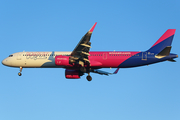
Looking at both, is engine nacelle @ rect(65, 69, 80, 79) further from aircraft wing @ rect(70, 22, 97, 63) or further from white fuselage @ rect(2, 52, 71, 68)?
aircraft wing @ rect(70, 22, 97, 63)

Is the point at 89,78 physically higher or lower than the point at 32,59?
lower

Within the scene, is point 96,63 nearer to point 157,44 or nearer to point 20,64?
point 157,44

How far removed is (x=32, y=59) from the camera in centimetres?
4112

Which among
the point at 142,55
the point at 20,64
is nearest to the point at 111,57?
the point at 142,55

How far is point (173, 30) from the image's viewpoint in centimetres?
3922

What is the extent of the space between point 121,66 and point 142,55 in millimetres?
3175

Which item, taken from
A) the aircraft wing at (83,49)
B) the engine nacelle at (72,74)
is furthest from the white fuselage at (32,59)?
the aircraft wing at (83,49)

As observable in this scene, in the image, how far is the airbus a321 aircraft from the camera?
37.1 metres

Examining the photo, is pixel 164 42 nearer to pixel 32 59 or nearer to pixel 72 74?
pixel 72 74

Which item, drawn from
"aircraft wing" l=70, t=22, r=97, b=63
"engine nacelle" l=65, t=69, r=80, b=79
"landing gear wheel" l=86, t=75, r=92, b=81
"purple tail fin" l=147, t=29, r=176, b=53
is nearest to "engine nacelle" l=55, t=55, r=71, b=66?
"aircraft wing" l=70, t=22, r=97, b=63

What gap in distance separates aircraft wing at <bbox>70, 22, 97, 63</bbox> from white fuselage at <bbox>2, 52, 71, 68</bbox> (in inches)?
128

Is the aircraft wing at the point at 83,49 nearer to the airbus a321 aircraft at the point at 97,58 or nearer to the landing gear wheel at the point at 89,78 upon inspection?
the airbus a321 aircraft at the point at 97,58

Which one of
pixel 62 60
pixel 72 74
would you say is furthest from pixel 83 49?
pixel 72 74

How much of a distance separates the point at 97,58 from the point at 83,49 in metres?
3.53
